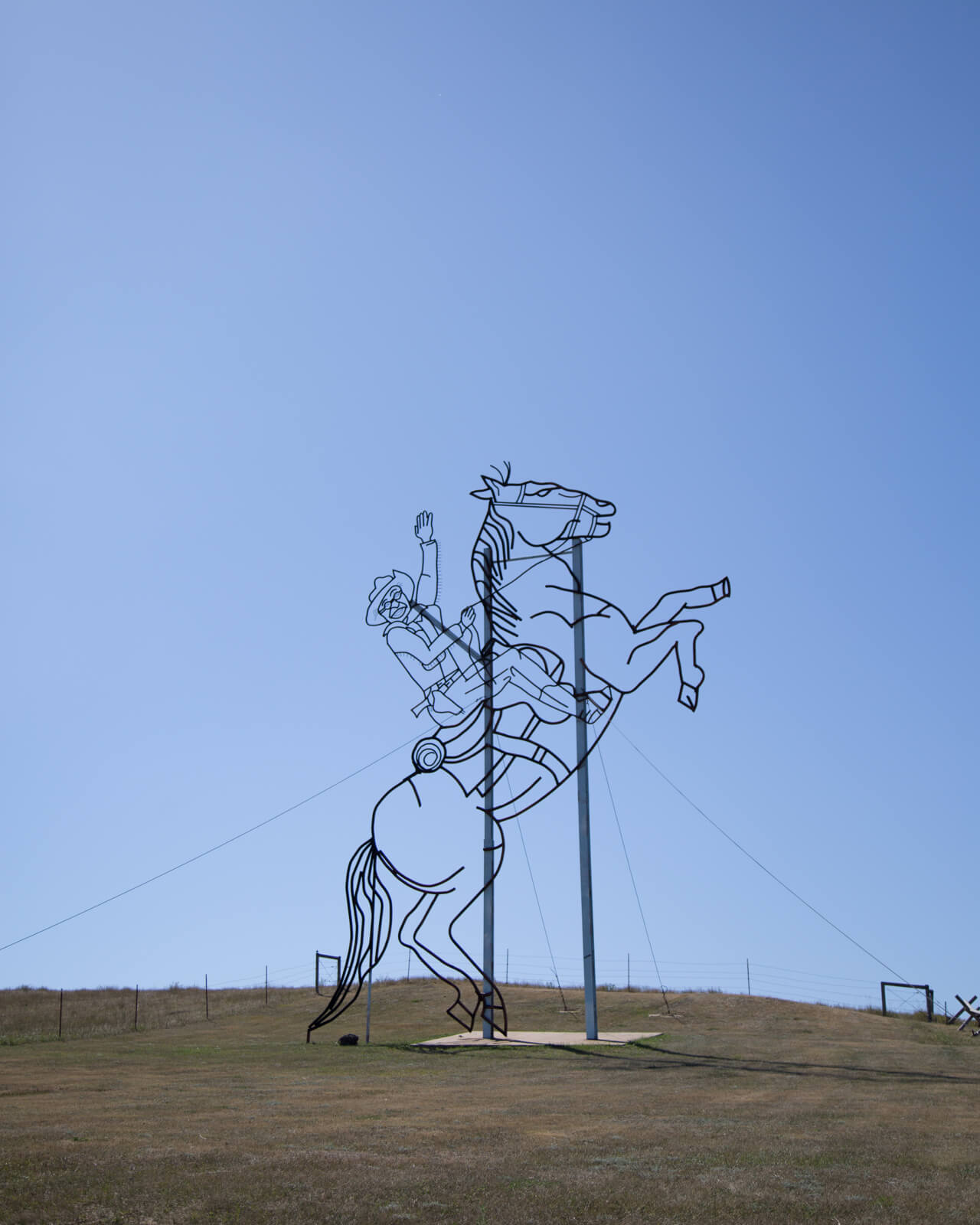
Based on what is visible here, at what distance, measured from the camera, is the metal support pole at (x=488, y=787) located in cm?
1688

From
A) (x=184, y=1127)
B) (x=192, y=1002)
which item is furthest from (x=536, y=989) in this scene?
(x=184, y=1127)

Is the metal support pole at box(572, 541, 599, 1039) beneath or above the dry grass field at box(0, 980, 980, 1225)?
above

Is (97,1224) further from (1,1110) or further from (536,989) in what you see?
(536,989)

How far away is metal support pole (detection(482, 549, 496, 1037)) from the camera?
16.9 metres

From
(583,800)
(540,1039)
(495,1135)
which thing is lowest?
(540,1039)

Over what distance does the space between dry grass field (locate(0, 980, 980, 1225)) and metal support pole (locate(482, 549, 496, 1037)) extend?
1705 millimetres

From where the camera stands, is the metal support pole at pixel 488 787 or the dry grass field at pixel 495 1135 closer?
the dry grass field at pixel 495 1135

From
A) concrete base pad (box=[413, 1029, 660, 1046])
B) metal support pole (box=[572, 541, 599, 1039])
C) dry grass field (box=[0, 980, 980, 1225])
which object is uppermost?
metal support pole (box=[572, 541, 599, 1039])

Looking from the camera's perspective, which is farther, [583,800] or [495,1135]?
[583,800]

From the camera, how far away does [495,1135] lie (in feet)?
26.8

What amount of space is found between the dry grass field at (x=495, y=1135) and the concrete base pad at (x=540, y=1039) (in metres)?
0.90

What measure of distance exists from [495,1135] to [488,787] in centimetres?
877

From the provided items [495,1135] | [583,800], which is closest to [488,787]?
[583,800]

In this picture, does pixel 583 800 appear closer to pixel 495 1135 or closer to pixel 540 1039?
pixel 540 1039
